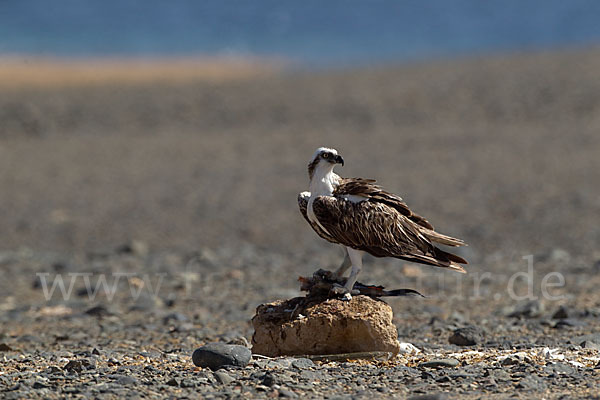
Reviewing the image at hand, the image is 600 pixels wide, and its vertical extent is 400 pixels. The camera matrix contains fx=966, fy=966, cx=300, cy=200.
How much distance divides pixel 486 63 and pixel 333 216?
23184 mm

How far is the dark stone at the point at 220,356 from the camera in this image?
22.4 ft

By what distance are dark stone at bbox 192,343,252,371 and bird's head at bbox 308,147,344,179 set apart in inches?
54.8

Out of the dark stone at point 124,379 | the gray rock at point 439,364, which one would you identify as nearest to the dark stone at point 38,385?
the dark stone at point 124,379

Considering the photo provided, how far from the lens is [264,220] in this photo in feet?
55.8

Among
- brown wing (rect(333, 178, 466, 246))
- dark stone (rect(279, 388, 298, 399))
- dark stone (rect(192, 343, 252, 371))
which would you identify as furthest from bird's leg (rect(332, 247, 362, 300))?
dark stone (rect(279, 388, 298, 399))

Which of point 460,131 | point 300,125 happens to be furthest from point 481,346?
point 300,125

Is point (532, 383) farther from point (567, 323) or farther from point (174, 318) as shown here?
point (174, 318)

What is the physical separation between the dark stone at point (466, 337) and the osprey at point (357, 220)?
4.13 feet

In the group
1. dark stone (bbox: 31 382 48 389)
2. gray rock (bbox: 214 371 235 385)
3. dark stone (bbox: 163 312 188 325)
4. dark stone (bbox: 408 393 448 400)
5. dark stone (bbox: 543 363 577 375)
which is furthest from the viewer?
dark stone (bbox: 163 312 188 325)

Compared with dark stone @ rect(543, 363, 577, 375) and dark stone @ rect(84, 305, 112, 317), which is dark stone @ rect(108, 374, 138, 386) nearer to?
dark stone @ rect(543, 363, 577, 375)

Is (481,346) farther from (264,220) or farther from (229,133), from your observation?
(229,133)

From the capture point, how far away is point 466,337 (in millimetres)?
8391

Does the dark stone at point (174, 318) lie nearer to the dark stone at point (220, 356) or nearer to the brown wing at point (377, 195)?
the dark stone at point (220, 356)

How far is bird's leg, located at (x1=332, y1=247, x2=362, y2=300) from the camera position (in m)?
7.13
